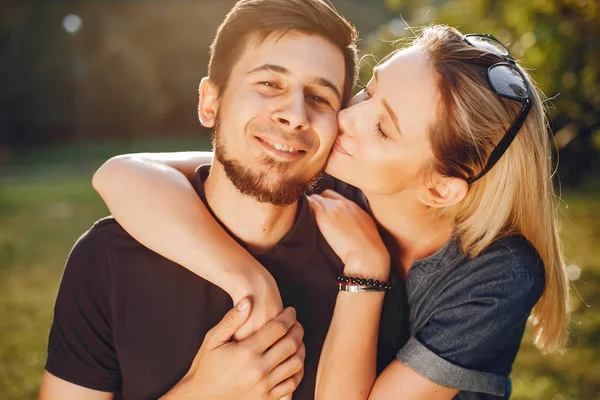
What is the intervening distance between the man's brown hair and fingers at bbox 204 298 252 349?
34.3 inches

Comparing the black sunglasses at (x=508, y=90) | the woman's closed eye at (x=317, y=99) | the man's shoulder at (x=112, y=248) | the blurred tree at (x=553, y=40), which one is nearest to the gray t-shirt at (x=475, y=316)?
the black sunglasses at (x=508, y=90)

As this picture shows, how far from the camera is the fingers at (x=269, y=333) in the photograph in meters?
2.03

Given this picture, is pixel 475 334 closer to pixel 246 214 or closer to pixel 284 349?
pixel 284 349

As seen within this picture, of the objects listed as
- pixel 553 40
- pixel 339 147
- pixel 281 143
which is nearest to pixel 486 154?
pixel 339 147

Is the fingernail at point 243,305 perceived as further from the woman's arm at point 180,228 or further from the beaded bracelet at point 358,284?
the beaded bracelet at point 358,284

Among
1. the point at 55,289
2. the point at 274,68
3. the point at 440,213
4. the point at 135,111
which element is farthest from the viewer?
the point at 135,111

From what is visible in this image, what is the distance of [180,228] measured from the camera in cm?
224

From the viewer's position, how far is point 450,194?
2.48 meters

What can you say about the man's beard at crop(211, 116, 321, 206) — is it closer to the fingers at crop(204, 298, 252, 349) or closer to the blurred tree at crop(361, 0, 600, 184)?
the fingers at crop(204, 298, 252, 349)

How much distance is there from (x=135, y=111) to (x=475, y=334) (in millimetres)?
23070

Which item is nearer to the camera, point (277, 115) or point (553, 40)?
point (277, 115)

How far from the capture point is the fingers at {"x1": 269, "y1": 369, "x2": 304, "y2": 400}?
2062 mm

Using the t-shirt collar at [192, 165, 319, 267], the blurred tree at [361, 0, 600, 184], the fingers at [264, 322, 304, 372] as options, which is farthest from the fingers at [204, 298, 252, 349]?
the blurred tree at [361, 0, 600, 184]

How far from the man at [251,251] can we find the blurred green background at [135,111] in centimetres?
78
